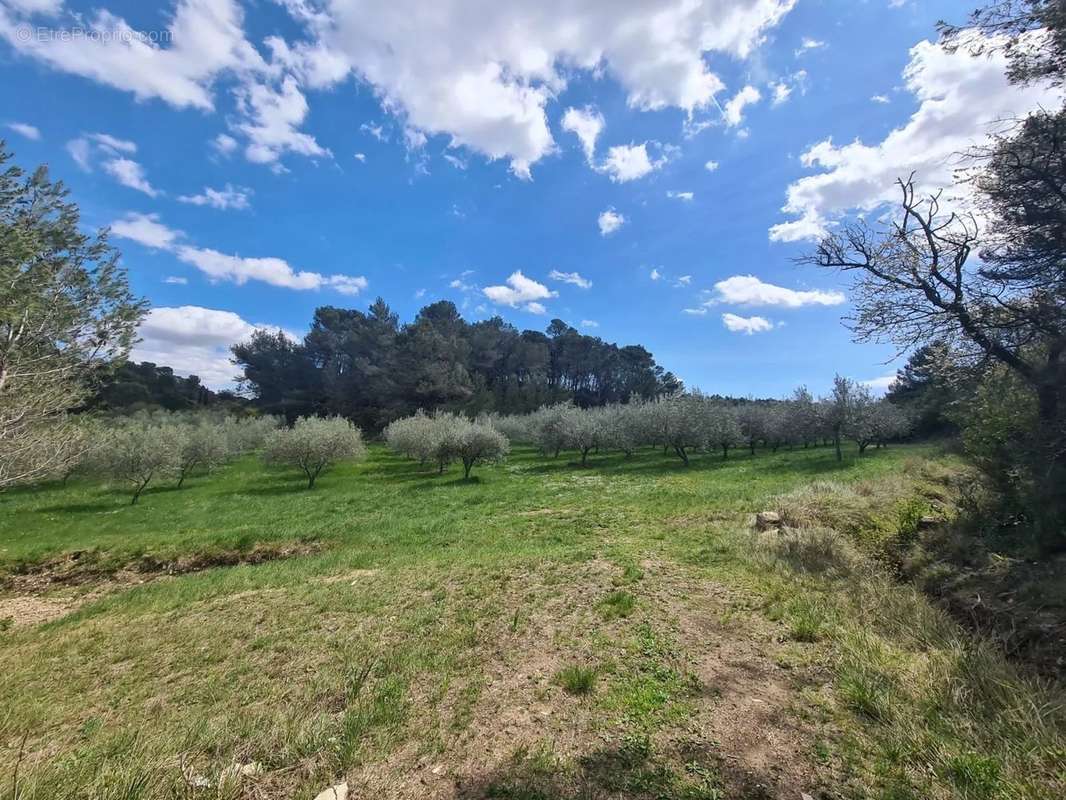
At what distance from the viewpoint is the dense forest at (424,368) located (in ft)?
220

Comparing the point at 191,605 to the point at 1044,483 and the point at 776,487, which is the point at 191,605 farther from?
the point at 776,487

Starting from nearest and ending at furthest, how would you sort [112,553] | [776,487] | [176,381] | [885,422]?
[112,553] → [776,487] → [885,422] → [176,381]

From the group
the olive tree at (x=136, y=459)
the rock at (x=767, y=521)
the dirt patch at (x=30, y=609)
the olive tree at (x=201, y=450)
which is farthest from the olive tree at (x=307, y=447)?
the rock at (x=767, y=521)

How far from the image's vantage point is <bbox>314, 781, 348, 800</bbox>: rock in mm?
3475

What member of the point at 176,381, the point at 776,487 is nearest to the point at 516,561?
the point at 776,487

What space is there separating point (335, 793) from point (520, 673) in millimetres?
2532

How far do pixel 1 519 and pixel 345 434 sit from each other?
55.5 ft

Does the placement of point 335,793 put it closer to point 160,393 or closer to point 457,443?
point 457,443

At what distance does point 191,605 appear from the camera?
9156mm

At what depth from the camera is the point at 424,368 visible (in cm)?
6594

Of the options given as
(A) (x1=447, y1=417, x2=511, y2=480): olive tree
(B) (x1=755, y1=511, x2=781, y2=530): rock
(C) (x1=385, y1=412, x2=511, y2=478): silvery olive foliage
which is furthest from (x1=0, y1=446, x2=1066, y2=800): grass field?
(C) (x1=385, y1=412, x2=511, y2=478): silvery olive foliage

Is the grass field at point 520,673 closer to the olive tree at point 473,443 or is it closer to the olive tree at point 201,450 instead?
the olive tree at point 473,443

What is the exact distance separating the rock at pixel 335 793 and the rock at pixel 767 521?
1140 centimetres

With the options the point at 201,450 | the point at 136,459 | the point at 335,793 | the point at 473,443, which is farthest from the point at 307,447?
the point at 335,793
